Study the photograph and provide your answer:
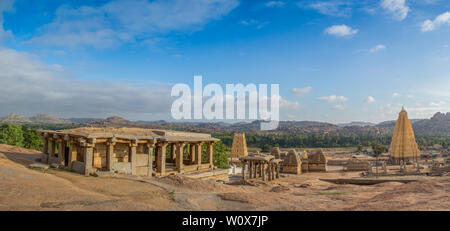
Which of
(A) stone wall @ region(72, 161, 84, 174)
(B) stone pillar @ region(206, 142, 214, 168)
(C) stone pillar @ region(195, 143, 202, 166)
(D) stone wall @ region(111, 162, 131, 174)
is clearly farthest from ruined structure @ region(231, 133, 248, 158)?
(A) stone wall @ region(72, 161, 84, 174)

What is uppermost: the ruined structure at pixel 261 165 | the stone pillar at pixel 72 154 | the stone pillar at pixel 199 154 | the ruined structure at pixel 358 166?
the stone pillar at pixel 72 154

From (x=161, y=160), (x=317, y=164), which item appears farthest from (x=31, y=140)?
(x=317, y=164)

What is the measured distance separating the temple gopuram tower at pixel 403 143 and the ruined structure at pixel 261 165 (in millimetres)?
25187

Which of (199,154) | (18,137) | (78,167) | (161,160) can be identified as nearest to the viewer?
(78,167)

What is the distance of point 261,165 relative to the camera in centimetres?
2458

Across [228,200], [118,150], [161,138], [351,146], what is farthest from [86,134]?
[351,146]

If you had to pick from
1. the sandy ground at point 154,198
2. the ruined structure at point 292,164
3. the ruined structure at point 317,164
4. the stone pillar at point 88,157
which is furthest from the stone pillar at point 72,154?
the ruined structure at point 317,164

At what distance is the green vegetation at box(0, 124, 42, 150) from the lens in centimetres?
3197

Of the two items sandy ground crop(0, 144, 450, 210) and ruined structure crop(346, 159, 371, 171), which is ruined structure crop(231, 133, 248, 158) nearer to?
ruined structure crop(346, 159, 371, 171)

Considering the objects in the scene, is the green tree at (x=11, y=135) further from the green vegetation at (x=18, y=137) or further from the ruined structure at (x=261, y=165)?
the ruined structure at (x=261, y=165)

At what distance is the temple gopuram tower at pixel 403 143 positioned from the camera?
4178cm

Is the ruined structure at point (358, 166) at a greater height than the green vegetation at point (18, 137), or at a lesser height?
lesser

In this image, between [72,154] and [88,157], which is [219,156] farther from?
[88,157]

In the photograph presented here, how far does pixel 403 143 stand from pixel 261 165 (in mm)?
29259
